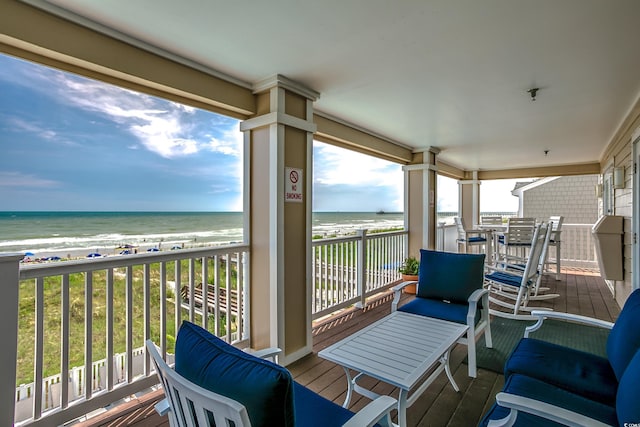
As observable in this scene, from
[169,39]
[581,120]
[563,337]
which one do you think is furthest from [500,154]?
[169,39]

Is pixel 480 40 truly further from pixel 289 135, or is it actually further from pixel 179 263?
pixel 179 263

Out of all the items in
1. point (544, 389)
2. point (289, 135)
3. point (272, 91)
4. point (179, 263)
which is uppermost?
point (272, 91)

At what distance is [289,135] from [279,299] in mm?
1476

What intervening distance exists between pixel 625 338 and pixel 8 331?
10.2ft

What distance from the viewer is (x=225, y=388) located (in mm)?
859

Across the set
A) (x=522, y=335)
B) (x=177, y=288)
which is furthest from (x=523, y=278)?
(x=177, y=288)

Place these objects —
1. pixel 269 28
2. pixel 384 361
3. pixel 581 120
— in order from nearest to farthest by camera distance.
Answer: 1. pixel 384 361
2. pixel 269 28
3. pixel 581 120

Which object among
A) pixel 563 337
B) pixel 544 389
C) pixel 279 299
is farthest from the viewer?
pixel 563 337

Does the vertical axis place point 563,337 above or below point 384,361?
below

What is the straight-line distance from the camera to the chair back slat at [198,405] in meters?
0.75

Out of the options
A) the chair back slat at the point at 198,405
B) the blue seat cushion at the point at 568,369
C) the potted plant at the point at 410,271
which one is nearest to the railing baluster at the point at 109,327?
the chair back slat at the point at 198,405

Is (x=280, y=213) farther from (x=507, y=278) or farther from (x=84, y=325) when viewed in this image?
(x=507, y=278)

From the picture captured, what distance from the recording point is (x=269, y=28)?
6.29 feet

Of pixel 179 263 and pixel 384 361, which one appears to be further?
pixel 179 263
